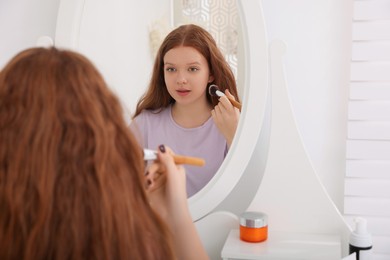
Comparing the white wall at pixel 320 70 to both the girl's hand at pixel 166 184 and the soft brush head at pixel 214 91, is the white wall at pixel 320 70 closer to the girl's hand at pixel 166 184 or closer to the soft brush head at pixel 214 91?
the soft brush head at pixel 214 91

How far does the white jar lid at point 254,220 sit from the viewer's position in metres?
0.74

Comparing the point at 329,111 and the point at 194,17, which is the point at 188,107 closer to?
the point at 194,17

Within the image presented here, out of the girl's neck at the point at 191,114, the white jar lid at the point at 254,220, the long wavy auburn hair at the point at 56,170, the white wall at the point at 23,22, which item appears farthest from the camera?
the white wall at the point at 23,22

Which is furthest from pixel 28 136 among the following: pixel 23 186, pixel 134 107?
pixel 134 107

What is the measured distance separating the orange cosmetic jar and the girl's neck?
19cm

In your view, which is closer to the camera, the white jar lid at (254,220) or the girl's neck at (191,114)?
the white jar lid at (254,220)

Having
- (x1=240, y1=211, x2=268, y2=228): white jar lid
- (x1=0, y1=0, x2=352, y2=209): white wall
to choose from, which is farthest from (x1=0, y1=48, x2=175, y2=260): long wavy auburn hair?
(x1=0, y1=0, x2=352, y2=209): white wall

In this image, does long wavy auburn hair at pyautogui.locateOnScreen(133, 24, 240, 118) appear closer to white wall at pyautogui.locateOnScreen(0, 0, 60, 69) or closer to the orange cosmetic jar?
the orange cosmetic jar

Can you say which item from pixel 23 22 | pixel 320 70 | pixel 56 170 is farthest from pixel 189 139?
pixel 23 22

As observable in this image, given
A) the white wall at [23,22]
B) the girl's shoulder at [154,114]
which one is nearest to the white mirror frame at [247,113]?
the girl's shoulder at [154,114]

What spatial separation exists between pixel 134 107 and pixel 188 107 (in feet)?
0.34

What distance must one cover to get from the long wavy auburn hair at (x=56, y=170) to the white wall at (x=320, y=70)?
483 mm

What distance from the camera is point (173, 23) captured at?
32.7 inches

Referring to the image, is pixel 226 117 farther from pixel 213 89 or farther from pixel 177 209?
pixel 177 209
